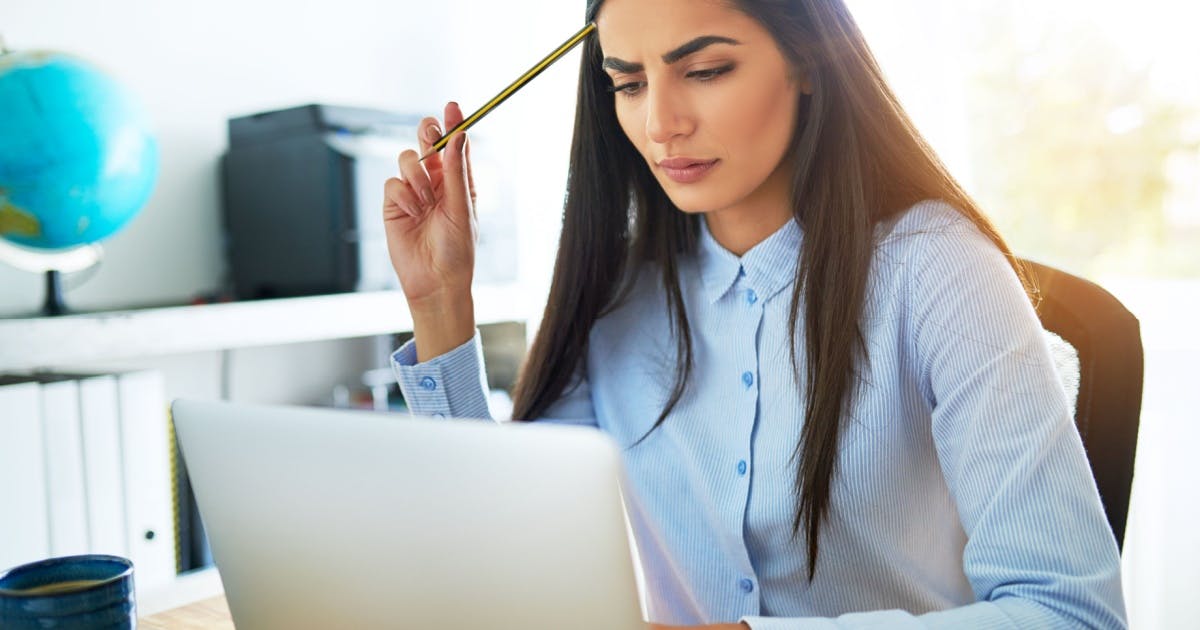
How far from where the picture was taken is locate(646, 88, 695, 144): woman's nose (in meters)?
1.05

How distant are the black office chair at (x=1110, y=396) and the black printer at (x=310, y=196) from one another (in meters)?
1.23

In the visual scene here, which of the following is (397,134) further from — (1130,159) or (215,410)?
(1130,159)

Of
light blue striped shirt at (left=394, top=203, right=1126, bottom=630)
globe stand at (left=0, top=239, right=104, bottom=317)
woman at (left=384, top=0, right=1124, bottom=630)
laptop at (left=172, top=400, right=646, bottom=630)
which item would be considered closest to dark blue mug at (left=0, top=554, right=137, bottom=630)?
laptop at (left=172, top=400, right=646, bottom=630)

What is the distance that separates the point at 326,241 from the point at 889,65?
128 cm

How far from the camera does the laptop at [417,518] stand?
528 millimetres

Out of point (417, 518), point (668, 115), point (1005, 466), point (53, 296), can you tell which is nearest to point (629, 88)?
point (668, 115)

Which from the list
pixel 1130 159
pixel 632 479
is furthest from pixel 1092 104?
pixel 632 479

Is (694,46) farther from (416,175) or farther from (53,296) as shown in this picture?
(53,296)

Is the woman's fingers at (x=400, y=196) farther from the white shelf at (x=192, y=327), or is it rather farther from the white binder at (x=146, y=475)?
the white binder at (x=146, y=475)

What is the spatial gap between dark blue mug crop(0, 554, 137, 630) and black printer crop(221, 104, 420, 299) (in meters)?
1.12

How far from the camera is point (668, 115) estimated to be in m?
1.05

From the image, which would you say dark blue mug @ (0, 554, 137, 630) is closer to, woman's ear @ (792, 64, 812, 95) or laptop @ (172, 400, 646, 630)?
laptop @ (172, 400, 646, 630)

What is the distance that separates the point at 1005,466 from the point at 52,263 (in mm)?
1394

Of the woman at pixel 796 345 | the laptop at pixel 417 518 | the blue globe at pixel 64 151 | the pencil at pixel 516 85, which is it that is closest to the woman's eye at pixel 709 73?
the woman at pixel 796 345
